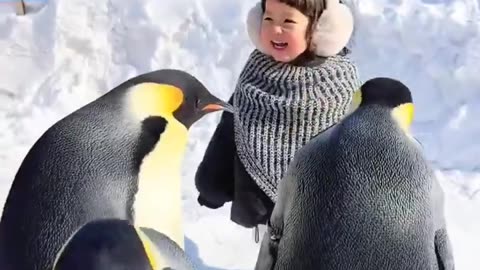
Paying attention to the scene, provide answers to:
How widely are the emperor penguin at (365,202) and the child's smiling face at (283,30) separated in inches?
17.5

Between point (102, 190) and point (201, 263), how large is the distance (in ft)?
3.34

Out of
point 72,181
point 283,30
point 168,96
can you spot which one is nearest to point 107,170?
point 72,181

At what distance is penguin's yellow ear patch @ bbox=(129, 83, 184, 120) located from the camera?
1.10 m

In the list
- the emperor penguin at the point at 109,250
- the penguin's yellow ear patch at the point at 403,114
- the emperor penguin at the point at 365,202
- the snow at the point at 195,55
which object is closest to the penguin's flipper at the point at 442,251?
the emperor penguin at the point at 365,202

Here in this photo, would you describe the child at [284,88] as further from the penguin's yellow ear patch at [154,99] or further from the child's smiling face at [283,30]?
the penguin's yellow ear patch at [154,99]

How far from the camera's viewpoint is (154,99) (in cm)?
111

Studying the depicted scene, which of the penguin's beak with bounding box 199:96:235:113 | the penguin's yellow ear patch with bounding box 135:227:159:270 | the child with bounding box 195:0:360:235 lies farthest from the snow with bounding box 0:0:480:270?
the penguin's yellow ear patch with bounding box 135:227:159:270

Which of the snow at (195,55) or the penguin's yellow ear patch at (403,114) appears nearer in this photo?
the penguin's yellow ear patch at (403,114)

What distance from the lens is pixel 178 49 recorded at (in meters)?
3.11

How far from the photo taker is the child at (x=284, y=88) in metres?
1.53

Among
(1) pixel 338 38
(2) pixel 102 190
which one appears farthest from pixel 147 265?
(1) pixel 338 38

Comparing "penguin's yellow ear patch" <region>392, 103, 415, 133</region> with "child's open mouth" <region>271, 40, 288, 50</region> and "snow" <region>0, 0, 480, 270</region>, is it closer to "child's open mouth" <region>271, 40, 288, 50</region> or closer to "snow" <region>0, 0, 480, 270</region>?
"child's open mouth" <region>271, 40, 288, 50</region>

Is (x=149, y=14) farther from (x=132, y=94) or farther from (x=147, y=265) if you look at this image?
(x=147, y=265)

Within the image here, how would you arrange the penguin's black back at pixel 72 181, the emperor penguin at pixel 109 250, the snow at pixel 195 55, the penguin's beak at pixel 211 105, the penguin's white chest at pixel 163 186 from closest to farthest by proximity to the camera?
the emperor penguin at pixel 109 250
the penguin's black back at pixel 72 181
the penguin's white chest at pixel 163 186
the penguin's beak at pixel 211 105
the snow at pixel 195 55
